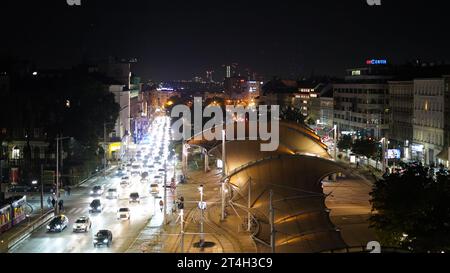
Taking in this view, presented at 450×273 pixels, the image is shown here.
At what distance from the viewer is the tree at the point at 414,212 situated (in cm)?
2066

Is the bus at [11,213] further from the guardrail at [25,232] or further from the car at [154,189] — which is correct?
the car at [154,189]

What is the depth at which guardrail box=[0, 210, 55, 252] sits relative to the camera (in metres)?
→ 29.1

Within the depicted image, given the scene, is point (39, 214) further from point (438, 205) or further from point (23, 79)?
point (23, 79)

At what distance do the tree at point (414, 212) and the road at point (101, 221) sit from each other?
11.6m

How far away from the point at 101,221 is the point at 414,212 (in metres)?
20.1

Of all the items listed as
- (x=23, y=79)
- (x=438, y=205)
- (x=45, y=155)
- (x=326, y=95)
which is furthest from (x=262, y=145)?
(x=326, y=95)

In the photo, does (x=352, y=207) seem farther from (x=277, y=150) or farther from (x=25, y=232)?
(x=25, y=232)

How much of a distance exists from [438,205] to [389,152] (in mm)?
45292

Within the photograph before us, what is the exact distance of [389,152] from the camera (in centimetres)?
6619

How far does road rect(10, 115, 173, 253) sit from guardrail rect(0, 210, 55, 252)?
29 centimetres

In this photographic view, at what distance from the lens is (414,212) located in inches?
905

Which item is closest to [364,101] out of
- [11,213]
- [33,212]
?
[33,212]

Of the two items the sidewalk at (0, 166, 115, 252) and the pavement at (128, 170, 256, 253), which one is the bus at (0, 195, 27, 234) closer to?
the sidewalk at (0, 166, 115, 252)

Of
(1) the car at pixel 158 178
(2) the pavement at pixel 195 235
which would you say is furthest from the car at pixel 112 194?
(1) the car at pixel 158 178
